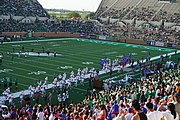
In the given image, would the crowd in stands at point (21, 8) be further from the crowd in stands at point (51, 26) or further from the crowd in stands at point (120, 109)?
the crowd in stands at point (120, 109)

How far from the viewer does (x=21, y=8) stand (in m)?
57.0

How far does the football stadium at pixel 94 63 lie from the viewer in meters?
9.97

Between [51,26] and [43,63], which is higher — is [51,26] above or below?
above

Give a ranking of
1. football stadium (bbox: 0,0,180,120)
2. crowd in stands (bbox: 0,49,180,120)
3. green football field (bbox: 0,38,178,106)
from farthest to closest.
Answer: green football field (bbox: 0,38,178,106) < football stadium (bbox: 0,0,180,120) < crowd in stands (bbox: 0,49,180,120)

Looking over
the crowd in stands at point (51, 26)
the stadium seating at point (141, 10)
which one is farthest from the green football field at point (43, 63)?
the stadium seating at point (141, 10)

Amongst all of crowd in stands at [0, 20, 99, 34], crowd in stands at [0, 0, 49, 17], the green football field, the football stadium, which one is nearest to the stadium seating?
the football stadium

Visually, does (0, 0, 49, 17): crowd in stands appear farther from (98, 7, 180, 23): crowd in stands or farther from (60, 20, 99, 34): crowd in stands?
(98, 7, 180, 23): crowd in stands

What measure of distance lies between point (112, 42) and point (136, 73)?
24641 millimetres

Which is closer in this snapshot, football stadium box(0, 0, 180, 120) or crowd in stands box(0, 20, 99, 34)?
football stadium box(0, 0, 180, 120)

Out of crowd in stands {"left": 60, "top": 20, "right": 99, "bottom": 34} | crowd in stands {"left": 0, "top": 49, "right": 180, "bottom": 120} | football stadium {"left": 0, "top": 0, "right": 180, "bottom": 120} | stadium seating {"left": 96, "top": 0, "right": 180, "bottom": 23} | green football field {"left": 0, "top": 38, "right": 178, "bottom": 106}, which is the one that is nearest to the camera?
crowd in stands {"left": 0, "top": 49, "right": 180, "bottom": 120}

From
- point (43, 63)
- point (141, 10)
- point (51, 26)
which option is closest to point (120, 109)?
point (43, 63)

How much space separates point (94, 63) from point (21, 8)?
32.2 metres

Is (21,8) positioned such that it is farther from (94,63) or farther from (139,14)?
(94,63)

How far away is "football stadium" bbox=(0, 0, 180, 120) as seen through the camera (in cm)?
997
